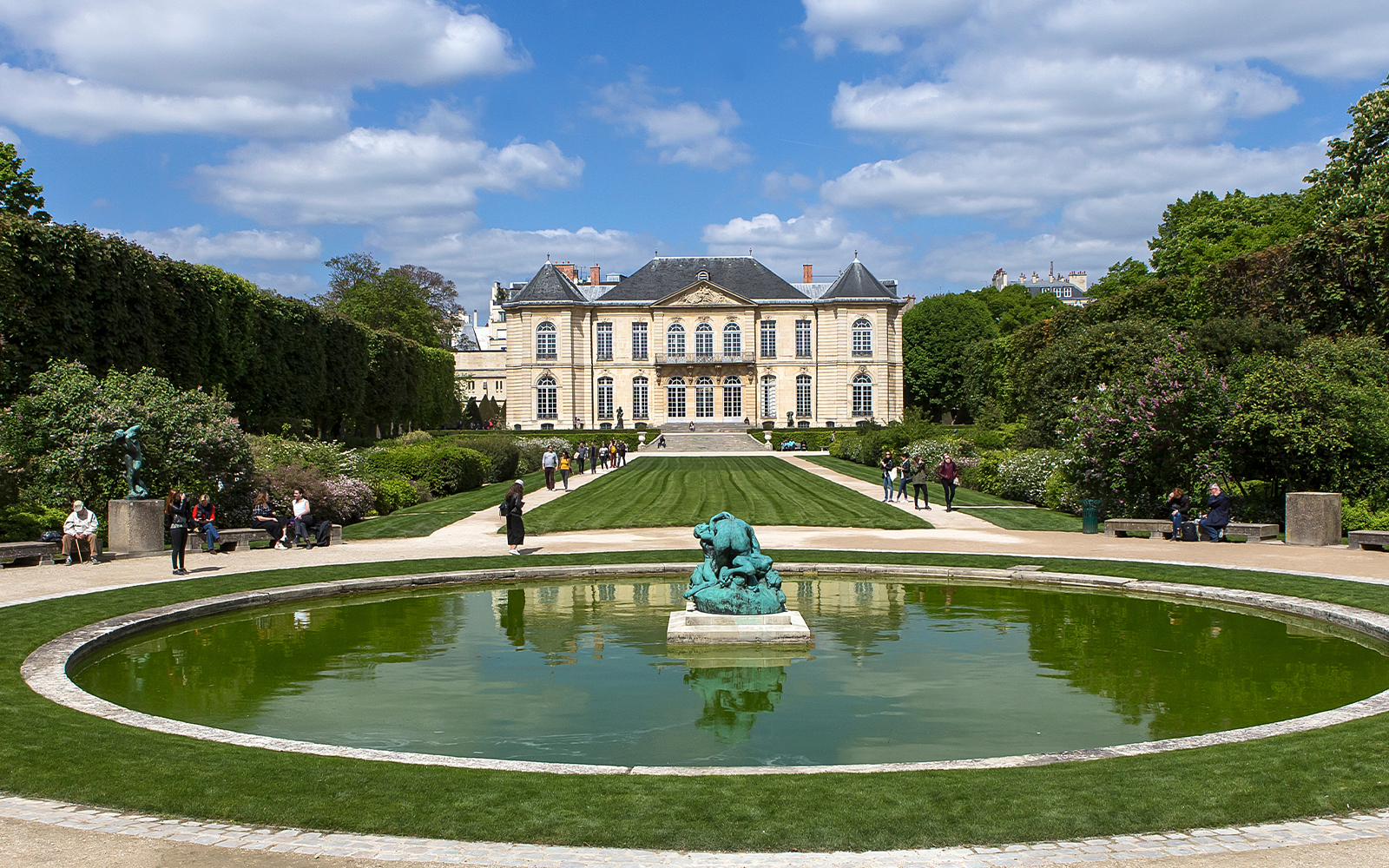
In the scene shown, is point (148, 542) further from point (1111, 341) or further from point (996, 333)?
point (996, 333)

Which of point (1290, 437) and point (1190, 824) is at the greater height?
point (1290, 437)

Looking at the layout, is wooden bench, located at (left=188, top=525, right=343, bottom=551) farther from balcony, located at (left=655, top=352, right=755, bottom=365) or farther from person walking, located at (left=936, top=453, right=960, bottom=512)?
balcony, located at (left=655, top=352, right=755, bottom=365)

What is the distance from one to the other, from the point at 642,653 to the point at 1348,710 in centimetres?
598

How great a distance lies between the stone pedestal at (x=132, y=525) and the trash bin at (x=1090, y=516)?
17069mm

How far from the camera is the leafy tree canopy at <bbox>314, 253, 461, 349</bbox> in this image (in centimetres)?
6662

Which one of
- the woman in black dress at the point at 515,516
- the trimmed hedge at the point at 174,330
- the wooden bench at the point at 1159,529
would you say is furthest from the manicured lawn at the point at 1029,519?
the trimmed hedge at the point at 174,330

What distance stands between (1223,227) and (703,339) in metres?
39.4

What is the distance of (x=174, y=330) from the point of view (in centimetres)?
2750

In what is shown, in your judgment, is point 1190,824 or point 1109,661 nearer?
point 1190,824

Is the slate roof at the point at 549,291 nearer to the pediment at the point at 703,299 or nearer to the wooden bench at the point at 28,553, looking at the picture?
the pediment at the point at 703,299

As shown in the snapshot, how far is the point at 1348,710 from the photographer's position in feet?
24.7

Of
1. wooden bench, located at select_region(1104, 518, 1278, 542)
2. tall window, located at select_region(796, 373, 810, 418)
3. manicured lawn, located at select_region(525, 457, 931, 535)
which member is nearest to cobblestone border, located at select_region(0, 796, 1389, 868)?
wooden bench, located at select_region(1104, 518, 1278, 542)

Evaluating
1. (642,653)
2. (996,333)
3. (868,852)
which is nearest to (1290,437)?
(642,653)

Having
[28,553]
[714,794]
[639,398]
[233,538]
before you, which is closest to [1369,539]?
[714,794]
